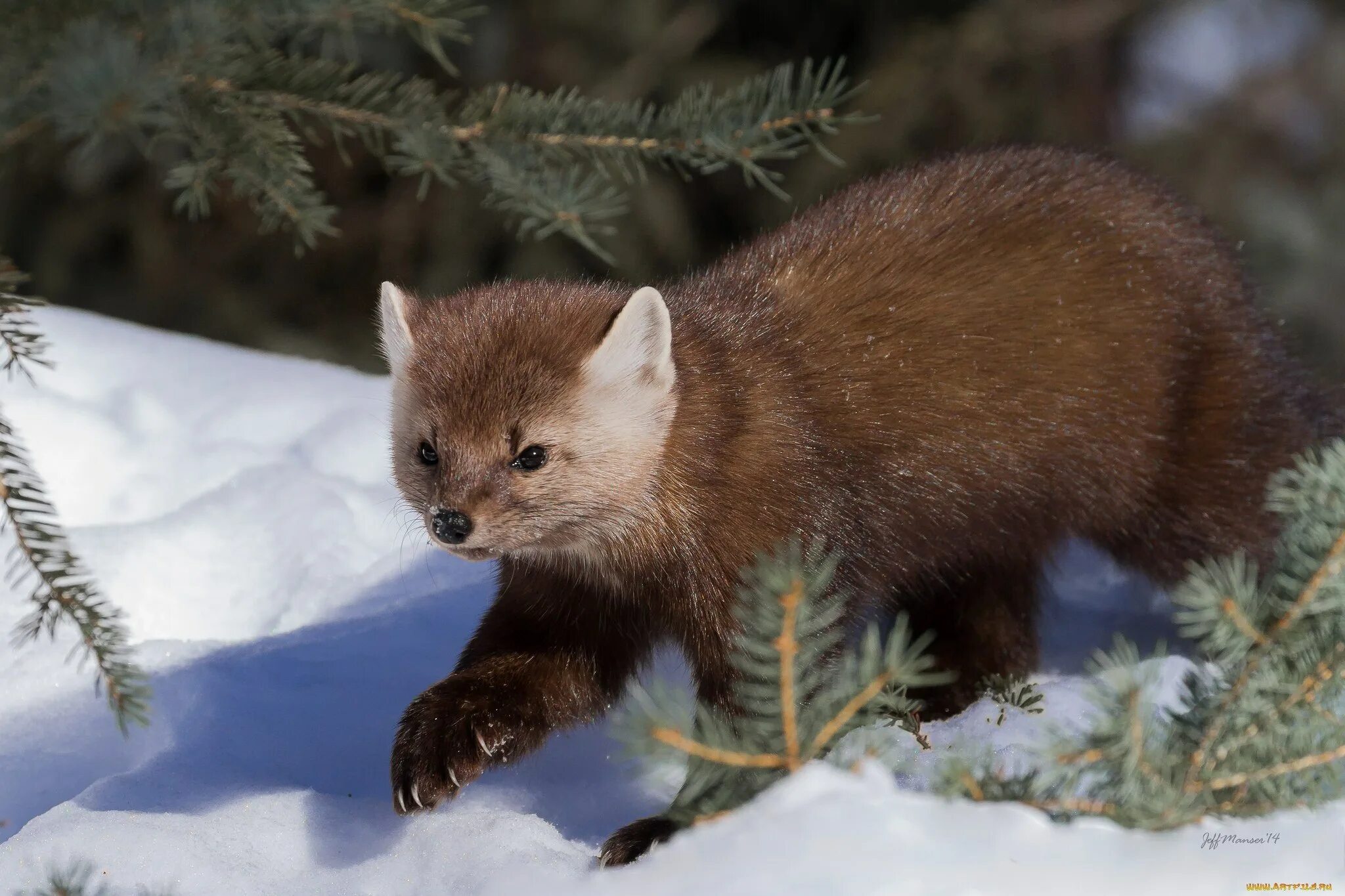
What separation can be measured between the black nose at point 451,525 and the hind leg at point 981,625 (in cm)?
109

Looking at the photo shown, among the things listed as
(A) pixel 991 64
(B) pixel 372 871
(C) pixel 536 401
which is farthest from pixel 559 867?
(A) pixel 991 64

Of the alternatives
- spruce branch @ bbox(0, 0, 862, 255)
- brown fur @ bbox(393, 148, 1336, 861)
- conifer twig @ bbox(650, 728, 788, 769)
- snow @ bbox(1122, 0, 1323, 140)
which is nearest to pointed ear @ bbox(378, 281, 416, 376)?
brown fur @ bbox(393, 148, 1336, 861)

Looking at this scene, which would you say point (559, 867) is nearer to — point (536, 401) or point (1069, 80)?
point (536, 401)

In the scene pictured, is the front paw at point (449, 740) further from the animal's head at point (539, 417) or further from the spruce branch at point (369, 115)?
A: the spruce branch at point (369, 115)

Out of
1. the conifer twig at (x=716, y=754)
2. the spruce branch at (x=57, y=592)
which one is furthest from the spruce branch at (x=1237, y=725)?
the spruce branch at (x=57, y=592)

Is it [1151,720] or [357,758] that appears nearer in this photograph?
[1151,720]

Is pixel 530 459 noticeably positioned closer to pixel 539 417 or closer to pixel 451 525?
pixel 539 417

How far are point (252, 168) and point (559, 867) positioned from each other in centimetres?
115

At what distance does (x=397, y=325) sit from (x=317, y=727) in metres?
0.70

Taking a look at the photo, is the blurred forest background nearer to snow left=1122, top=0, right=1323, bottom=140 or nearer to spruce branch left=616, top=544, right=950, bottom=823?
snow left=1122, top=0, right=1323, bottom=140

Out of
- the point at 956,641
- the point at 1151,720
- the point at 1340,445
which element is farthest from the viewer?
the point at 956,641

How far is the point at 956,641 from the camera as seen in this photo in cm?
303

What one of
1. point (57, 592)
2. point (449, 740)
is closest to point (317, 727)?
point (449, 740)

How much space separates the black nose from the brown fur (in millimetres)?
22
